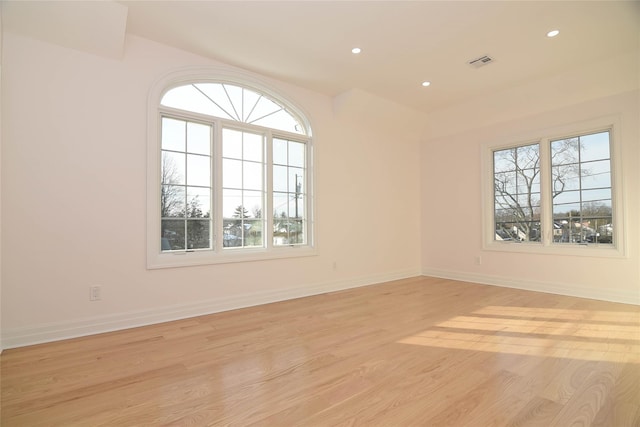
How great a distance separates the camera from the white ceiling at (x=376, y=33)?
8.87ft

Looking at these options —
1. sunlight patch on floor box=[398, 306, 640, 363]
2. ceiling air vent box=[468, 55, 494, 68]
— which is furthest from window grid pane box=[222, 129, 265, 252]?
ceiling air vent box=[468, 55, 494, 68]

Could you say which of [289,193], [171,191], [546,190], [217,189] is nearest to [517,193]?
[546,190]

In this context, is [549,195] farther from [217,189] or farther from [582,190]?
[217,189]

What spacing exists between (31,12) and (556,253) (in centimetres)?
626

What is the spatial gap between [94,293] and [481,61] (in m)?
4.81

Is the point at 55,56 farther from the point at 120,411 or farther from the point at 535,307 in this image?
the point at 535,307

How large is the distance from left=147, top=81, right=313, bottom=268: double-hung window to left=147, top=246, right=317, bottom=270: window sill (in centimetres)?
1

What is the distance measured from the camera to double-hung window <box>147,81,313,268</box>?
334cm

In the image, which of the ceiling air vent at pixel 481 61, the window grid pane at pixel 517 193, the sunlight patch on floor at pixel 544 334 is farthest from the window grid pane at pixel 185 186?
the window grid pane at pixel 517 193

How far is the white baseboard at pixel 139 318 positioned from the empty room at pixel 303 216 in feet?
0.06

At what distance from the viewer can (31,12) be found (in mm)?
2455

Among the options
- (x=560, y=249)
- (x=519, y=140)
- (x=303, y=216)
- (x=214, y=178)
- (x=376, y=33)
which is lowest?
(x=560, y=249)

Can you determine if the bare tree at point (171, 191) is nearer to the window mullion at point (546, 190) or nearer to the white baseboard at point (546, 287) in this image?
the white baseboard at point (546, 287)

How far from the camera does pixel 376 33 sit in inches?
123
